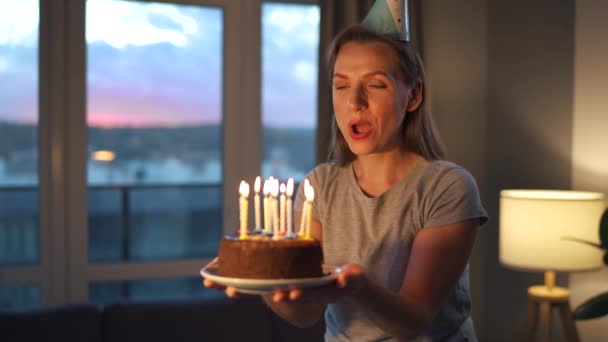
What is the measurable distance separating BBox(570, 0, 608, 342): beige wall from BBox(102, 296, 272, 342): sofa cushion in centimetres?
162

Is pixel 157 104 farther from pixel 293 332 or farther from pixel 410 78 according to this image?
pixel 410 78

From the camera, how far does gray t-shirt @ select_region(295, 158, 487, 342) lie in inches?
55.6

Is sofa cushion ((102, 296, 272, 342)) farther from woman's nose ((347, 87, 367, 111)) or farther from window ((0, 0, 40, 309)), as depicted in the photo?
woman's nose ((347, 87, 367, 111))

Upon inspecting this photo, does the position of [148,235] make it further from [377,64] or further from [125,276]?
[377,64]

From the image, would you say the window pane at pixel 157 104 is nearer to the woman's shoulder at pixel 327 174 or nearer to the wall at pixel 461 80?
the wall at pixel 461 80

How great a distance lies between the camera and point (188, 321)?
3.12 metres

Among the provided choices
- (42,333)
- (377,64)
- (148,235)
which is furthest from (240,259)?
(148,235)

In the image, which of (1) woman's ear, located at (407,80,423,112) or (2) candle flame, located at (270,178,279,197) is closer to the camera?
(2) candle flame, located at (270,178,279,197)

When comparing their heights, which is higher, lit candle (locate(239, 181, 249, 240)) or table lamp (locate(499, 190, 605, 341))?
lit candle (locate(239, 181, 249, 240))

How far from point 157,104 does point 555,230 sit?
2.70m

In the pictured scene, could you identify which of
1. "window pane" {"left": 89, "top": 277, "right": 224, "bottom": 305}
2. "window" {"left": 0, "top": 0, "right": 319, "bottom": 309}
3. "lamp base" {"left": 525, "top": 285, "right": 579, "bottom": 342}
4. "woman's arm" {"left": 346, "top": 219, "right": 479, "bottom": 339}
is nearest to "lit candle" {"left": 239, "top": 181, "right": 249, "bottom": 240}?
"woman's arm" {"left": 346, "top": 219, "right": 479, "bottom": 339}

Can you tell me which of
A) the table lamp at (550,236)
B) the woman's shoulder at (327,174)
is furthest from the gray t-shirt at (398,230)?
the table lamp at (550,236)

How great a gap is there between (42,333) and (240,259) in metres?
2.08

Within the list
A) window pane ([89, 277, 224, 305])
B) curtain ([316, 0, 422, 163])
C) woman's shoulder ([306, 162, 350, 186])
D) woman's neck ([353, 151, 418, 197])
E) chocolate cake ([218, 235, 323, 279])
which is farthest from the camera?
window pane ([89, 277, 224, 305])
